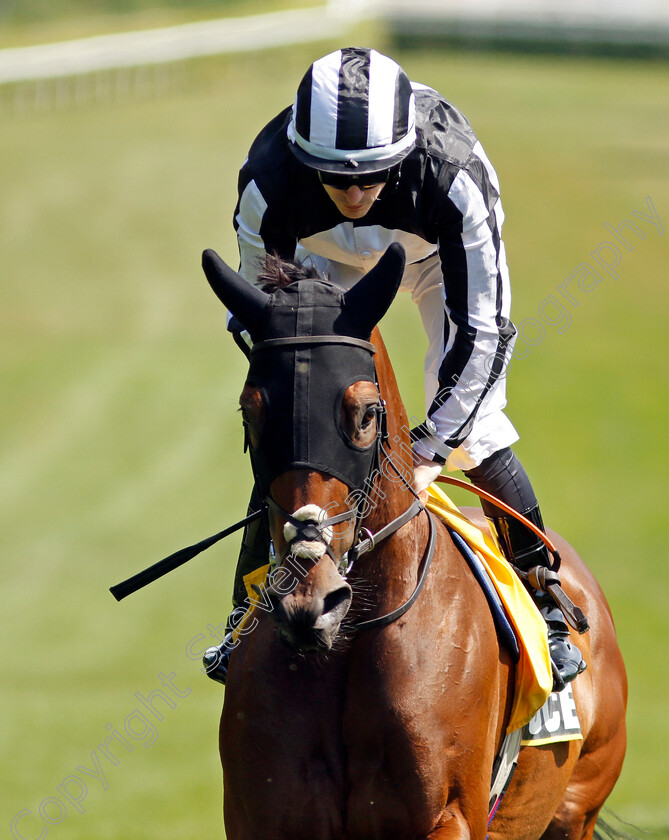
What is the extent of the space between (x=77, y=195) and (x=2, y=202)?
1.17 metres

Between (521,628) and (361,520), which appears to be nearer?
(361,520)

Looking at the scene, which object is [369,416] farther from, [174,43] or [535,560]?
[174,43]

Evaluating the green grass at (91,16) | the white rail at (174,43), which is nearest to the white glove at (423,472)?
the white rail at (174,43)

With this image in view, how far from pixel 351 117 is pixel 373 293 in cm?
54

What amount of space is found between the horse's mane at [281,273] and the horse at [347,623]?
1.7 inches

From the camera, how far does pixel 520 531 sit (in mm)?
3852

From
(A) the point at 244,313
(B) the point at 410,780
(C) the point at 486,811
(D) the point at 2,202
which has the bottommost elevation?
(D) the point at 2,202

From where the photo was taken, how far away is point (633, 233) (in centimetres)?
1891

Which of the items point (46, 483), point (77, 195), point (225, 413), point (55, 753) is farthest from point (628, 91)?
point (55, 753)

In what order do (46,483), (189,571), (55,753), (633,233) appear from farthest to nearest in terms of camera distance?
(633,233) → (46,483) → (189,571) → (55,753)

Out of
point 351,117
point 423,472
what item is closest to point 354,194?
point 351,117

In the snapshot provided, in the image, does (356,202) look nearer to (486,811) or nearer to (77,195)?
(486,811)

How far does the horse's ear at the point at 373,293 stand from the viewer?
2.69m

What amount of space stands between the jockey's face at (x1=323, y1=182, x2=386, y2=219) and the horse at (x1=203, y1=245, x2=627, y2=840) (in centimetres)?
35
